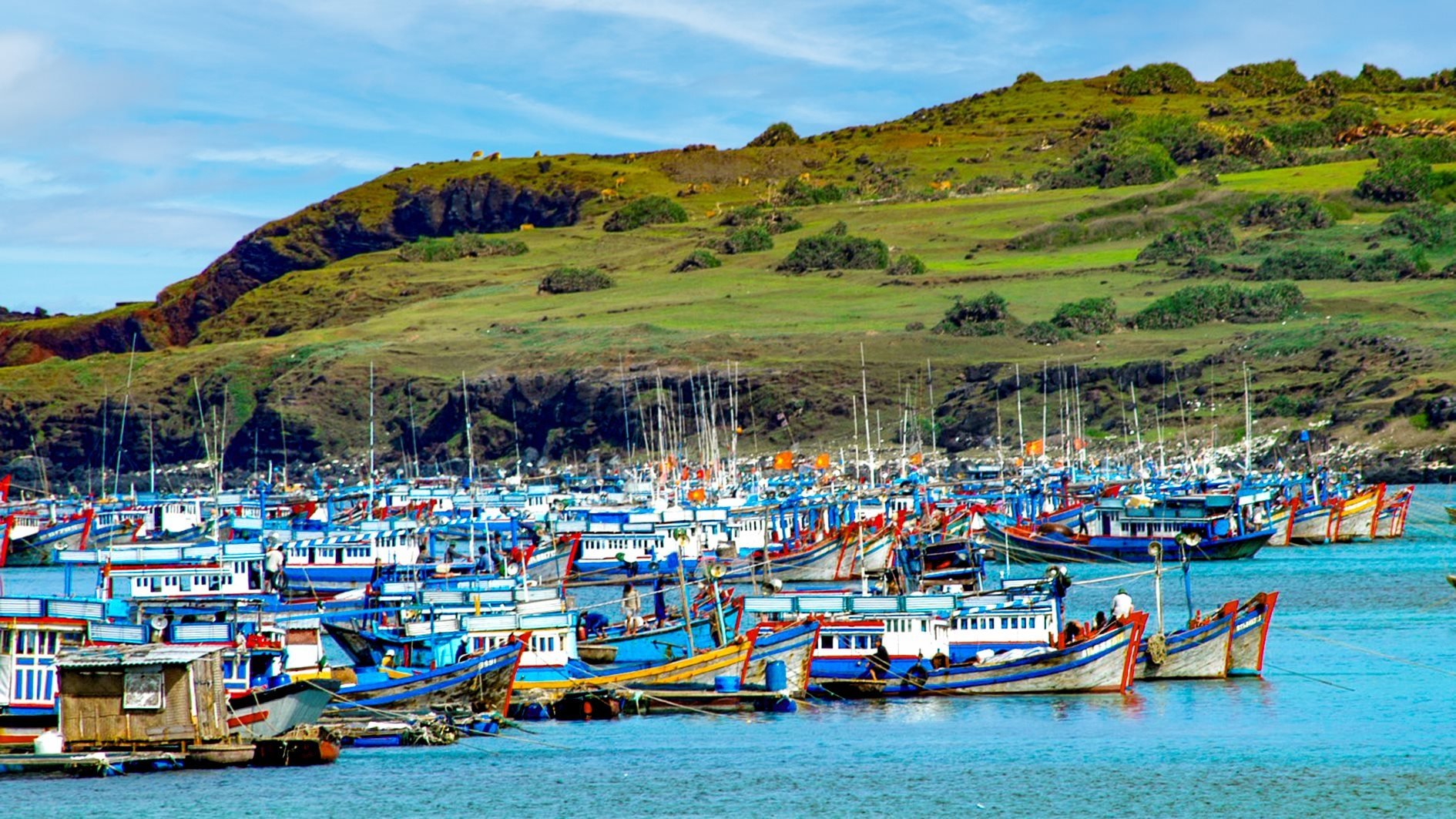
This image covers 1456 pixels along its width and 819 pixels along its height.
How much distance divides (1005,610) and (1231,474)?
84946 mm

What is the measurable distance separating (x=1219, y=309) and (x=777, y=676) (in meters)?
→ 153

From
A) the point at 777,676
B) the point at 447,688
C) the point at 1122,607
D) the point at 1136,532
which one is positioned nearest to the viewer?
the point at 447,688

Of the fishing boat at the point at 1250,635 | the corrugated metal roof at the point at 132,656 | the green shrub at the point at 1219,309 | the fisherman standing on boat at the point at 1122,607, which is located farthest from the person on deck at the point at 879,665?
the green shrub at the point at 1219,309

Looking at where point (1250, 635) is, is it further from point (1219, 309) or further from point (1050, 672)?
point (1219, 309)

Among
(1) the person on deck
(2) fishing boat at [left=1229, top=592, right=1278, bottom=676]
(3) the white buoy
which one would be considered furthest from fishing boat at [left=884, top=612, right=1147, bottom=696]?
(3) the white buoy

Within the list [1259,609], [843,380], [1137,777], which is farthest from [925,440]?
[1137,777]

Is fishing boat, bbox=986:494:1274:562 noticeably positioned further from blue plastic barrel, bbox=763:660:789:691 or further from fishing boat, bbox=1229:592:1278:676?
blue plastic barrel, bbox=763:660:789:691

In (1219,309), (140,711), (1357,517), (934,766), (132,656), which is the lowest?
(934,766)

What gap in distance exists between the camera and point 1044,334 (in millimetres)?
191500

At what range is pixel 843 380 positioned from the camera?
18125cm

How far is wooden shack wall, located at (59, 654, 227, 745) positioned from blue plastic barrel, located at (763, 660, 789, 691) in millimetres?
15677

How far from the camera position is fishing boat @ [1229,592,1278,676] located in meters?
56.8

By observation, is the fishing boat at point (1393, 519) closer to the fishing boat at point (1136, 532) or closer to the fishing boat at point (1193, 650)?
the fishing boat at point (1136, 532)

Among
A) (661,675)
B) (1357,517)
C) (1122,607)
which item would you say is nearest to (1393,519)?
(1357,517)
